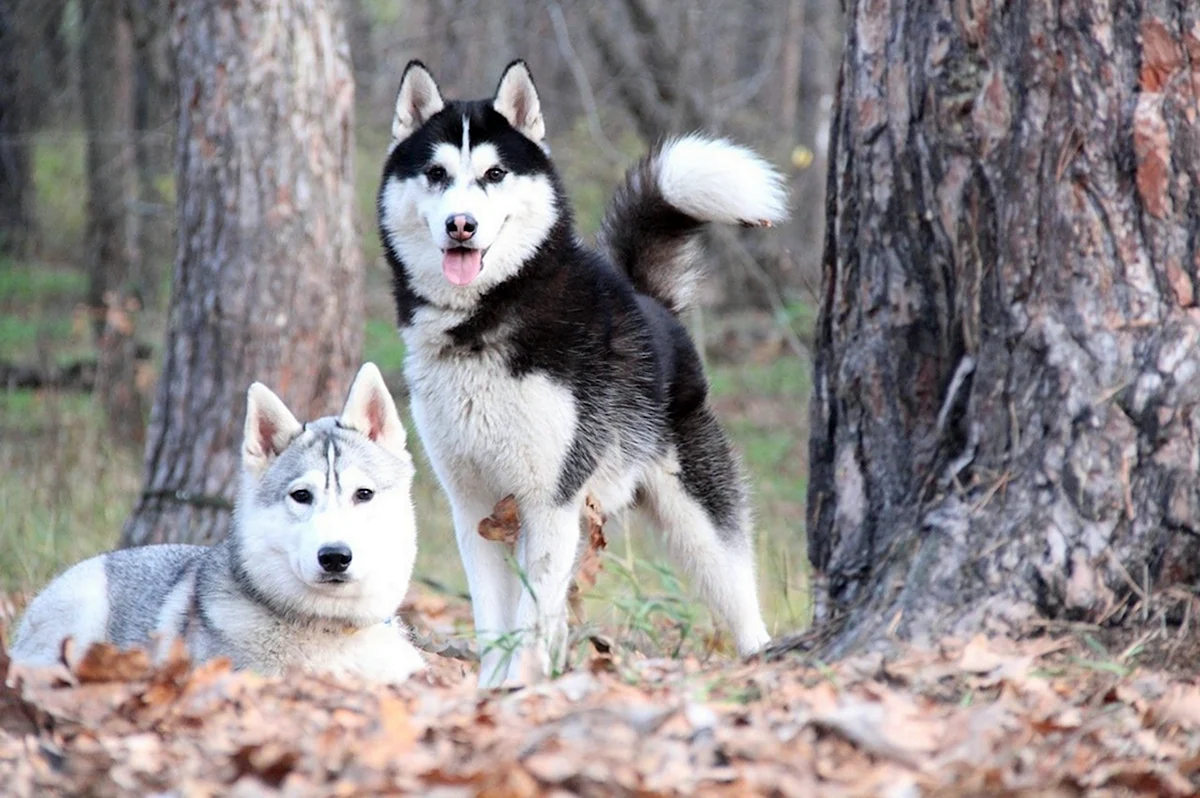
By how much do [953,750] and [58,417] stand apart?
28.9 feet

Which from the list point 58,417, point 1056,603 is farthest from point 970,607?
point 58,417

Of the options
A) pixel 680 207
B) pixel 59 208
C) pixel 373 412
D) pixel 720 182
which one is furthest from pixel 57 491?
pixel 59 208

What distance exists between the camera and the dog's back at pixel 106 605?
460cm

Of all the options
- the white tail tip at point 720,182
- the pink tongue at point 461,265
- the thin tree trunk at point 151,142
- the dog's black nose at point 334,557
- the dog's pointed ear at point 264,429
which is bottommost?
the dog's black nose at point 334,557

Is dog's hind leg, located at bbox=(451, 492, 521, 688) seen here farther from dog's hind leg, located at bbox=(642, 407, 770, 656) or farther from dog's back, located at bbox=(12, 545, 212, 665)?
dog's back, located at bbox=(12, 545, 212, 665)

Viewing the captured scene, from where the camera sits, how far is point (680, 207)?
565cm

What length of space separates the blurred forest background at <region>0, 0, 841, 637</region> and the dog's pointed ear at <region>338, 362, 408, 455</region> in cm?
108

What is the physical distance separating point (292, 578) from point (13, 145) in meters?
13.1

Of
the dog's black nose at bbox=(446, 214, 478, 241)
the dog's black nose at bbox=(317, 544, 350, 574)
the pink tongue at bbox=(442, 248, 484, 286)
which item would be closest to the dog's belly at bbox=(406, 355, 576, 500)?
the pink tongue at bbox=(442, 248, 484, 286)

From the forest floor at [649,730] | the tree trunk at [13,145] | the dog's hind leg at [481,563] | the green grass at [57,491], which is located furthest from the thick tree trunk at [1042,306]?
the tree trunk at [13,145]

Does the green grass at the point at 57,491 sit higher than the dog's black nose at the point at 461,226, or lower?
lower

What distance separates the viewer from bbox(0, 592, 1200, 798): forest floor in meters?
2.71

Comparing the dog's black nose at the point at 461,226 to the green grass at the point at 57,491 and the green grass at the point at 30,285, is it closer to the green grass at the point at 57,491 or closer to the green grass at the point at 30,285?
the green grass at the point at 57,491

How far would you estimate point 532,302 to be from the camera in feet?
16.1
